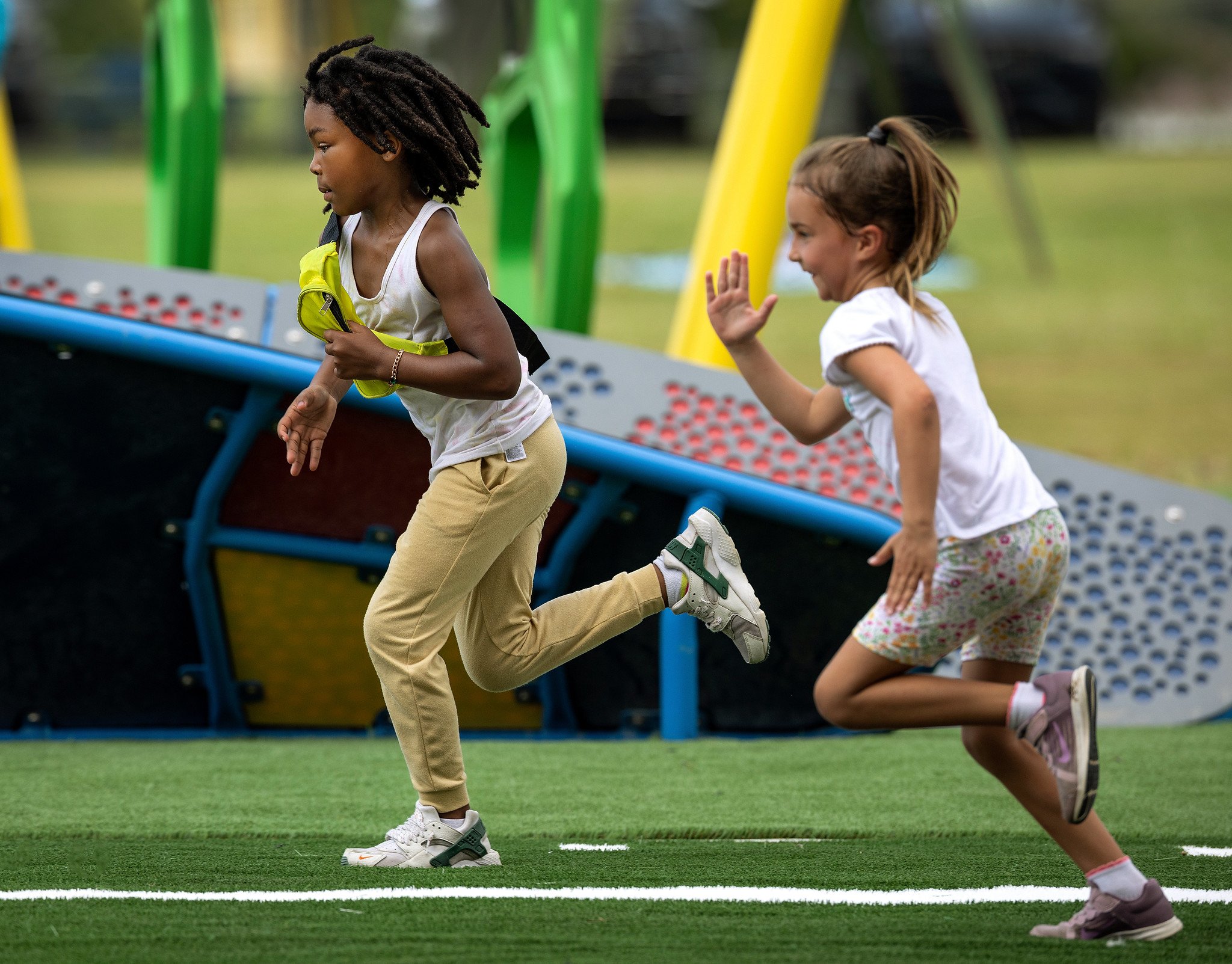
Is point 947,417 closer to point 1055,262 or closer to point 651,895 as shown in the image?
point 651,895

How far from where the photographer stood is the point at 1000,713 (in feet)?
8.58

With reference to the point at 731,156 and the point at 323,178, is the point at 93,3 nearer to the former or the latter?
the point at 731,156

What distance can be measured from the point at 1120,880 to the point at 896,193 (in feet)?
3.87

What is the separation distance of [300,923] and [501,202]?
16.1 feet

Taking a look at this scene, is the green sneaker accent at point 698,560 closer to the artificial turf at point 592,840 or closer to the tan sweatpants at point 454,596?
the tan sweatpants at point 454,596

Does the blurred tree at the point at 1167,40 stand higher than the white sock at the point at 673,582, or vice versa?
the blurred tree at the point at 1167,40

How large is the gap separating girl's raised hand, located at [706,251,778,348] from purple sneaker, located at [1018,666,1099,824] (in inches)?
31.6

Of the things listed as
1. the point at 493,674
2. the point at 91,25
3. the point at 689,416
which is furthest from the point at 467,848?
the point at 91,25

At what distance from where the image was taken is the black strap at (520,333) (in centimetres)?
305

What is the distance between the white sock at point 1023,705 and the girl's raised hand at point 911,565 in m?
0.20

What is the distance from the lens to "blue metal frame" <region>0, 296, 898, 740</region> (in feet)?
13.8

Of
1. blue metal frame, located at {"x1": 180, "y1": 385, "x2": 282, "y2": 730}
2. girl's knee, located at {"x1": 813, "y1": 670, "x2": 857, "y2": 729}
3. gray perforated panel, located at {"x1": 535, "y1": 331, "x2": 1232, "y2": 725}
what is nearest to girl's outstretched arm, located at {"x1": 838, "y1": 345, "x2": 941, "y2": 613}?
girl's knee, located at {"x1": 813, "y1": 670, "x2": 857, "y2": 729}

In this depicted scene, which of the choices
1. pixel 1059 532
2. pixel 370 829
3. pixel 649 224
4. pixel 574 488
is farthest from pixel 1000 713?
pixel 649 224

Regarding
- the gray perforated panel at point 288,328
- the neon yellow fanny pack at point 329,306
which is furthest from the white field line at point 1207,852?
the gray perforated panel at point 288,328
